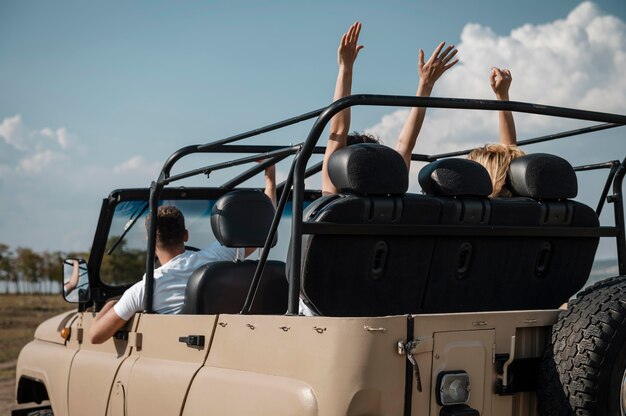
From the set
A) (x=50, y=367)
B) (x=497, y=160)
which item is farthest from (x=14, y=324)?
(x=497, y=160)

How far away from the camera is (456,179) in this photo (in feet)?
12.3

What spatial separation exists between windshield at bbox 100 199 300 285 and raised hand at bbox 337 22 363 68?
1.58 metres

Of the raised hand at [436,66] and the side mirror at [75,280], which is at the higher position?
the raised hand at [436,66]

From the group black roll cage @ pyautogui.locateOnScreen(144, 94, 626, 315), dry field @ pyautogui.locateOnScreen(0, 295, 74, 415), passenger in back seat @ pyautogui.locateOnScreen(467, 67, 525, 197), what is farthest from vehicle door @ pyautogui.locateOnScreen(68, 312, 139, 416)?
dry field @ pyautogui.locateOnScreen(0, 295, 74, 415)

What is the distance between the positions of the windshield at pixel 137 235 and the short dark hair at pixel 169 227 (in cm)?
48

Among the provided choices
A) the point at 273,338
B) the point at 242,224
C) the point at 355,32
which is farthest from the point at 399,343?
the point at 355,32

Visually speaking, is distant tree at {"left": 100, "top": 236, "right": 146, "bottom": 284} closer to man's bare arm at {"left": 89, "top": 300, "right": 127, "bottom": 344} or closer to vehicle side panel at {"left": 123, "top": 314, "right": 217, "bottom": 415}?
man's bare arm at {"left": 89, "top": 300, "right": 127, "bottom": 344}

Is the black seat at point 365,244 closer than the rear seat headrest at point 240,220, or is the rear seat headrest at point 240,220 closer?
the black seat at point 365,244

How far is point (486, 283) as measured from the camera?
3881mm

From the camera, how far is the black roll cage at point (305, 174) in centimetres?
334

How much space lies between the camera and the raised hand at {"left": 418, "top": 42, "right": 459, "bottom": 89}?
4.52m

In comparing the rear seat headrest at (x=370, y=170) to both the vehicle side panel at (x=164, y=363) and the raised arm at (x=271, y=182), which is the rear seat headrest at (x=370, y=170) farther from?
the raised arm at (x=271, y=182)

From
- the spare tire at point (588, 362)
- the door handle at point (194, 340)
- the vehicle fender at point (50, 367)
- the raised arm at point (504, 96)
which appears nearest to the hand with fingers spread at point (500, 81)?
the raised arm at point (504, 96)

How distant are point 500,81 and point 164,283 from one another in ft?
7.04
